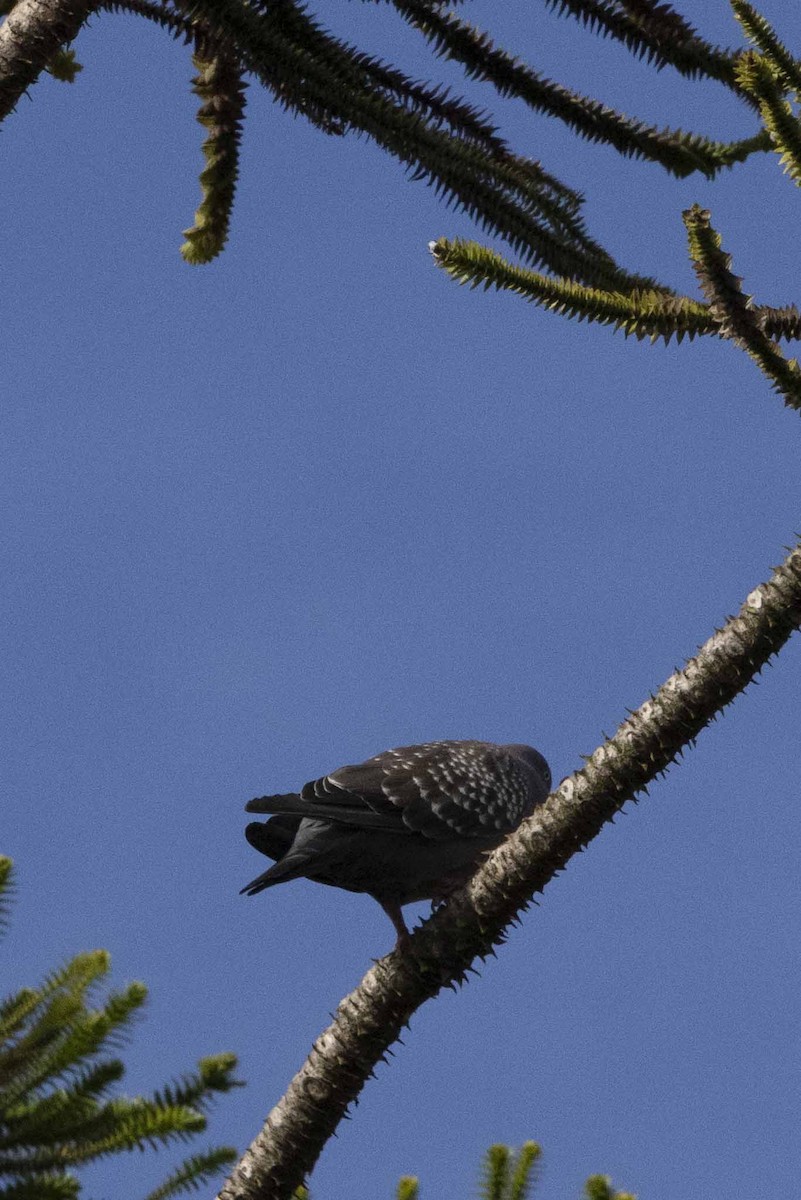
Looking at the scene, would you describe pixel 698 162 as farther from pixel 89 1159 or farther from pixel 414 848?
pixel 89 1159

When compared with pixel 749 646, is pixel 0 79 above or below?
above

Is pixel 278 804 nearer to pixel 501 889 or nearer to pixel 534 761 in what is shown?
pixel 501 889

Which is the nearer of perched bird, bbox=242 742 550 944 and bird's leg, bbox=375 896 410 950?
bird's leg, bbox=375 896 410 950

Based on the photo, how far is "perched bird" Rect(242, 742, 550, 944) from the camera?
711 cm

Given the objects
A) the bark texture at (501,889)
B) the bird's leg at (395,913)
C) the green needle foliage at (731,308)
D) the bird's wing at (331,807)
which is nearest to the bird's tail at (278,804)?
the bird's wing at (331,807)

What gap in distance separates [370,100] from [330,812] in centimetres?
335

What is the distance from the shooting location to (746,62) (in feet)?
16.2

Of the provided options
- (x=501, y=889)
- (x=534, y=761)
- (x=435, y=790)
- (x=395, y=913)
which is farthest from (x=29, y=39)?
(x=534, y=761)

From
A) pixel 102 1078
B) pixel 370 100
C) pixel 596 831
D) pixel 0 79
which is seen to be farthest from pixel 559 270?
pixel 102 1078

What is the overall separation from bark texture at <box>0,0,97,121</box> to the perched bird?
342 centimetres

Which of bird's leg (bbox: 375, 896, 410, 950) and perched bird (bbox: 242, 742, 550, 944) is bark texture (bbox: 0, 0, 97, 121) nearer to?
perched bird (bbox: 242, 742, 550, 944)

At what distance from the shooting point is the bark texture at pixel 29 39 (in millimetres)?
6480

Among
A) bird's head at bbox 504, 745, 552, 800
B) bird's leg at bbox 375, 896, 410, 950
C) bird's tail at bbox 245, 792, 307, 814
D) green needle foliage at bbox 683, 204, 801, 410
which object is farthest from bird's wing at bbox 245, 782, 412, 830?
green needle foliage at bbox 683, 204, 801, 410

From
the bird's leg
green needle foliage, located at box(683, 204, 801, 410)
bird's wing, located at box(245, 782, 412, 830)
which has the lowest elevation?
the bird's leg
